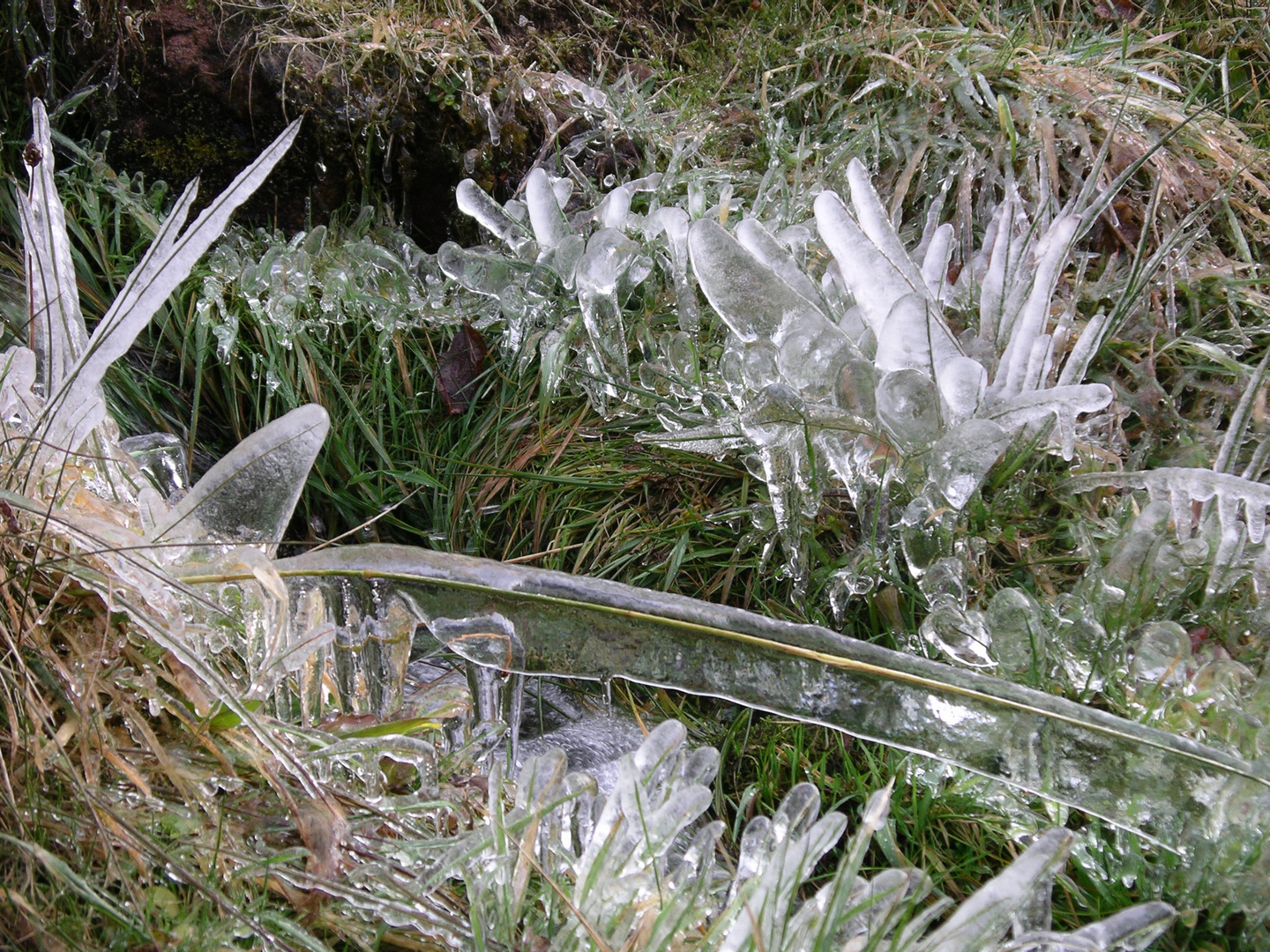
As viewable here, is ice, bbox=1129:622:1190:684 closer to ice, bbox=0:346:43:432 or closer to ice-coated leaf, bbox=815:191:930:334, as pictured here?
ice-coated leaf, bbox=815:191:930:334

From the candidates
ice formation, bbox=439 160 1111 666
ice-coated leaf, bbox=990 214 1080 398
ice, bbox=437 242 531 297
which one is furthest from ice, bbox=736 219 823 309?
ice, bbox=437 242 531 297

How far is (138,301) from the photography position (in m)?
1.17

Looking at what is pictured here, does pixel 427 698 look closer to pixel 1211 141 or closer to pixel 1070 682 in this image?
pixel 1070 682

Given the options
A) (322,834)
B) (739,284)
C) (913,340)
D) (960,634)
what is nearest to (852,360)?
(913,340)

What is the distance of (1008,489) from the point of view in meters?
1.61

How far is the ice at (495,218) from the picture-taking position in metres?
2.00

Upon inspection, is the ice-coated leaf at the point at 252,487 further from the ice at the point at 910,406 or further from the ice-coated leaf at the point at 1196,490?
the ice-coated leaf at the point at 1196,490

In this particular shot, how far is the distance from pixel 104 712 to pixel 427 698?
380 millimetres

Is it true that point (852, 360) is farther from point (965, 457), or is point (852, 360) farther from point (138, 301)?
point (138, 301)

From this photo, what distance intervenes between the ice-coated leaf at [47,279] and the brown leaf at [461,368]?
78cm

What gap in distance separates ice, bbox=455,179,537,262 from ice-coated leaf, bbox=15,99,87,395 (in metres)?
0.85

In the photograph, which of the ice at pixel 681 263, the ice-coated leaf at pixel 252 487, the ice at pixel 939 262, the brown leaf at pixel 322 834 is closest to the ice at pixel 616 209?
the ice at pixel 681 263

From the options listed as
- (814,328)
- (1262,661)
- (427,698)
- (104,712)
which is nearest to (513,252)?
(814,328)

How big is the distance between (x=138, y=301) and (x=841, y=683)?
1019 mm
